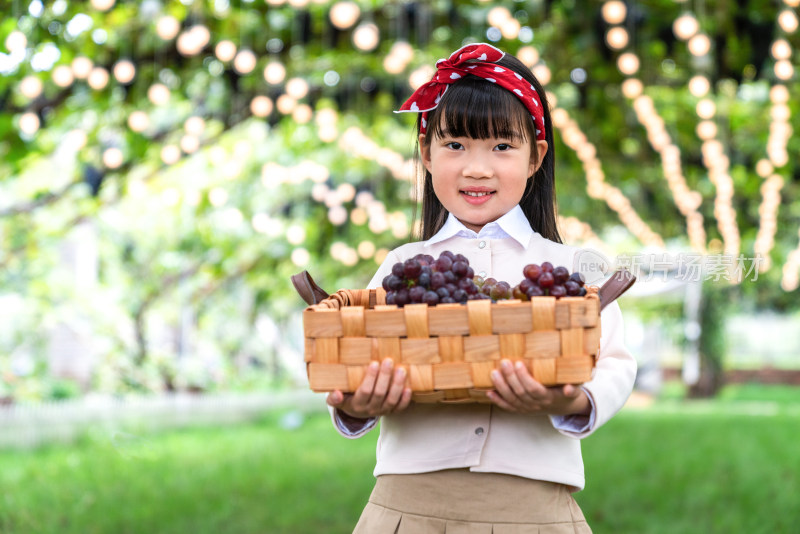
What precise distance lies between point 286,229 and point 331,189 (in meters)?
1.70

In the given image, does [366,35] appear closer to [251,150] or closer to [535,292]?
[535,292]

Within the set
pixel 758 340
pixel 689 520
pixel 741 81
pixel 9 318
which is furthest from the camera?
pixel 758 340

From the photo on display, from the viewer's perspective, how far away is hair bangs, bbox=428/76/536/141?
152cm

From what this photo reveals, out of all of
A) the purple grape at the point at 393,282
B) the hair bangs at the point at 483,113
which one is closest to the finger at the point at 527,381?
the purple grape at the point at 393,282

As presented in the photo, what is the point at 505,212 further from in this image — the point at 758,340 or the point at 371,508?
the point at 758,340

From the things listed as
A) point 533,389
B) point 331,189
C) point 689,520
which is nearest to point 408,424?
point 533,389

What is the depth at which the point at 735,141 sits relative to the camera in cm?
823

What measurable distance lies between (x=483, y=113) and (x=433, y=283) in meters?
0.37

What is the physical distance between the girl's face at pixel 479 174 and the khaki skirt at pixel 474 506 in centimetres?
46

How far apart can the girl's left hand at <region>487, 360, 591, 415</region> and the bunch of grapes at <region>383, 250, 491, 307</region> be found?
140mm

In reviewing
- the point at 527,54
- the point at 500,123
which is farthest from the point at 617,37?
the point at 500,123

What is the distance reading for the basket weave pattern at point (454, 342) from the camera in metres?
1.22

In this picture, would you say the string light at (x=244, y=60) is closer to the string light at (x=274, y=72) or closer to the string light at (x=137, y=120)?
the string light at (x=274, y=72)

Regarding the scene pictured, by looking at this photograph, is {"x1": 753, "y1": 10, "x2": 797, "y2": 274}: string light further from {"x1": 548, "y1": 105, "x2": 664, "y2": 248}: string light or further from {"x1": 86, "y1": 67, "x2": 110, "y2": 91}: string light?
{"x1": 86, "y1": 67, "x2": 110, "y2": 91}: string light
